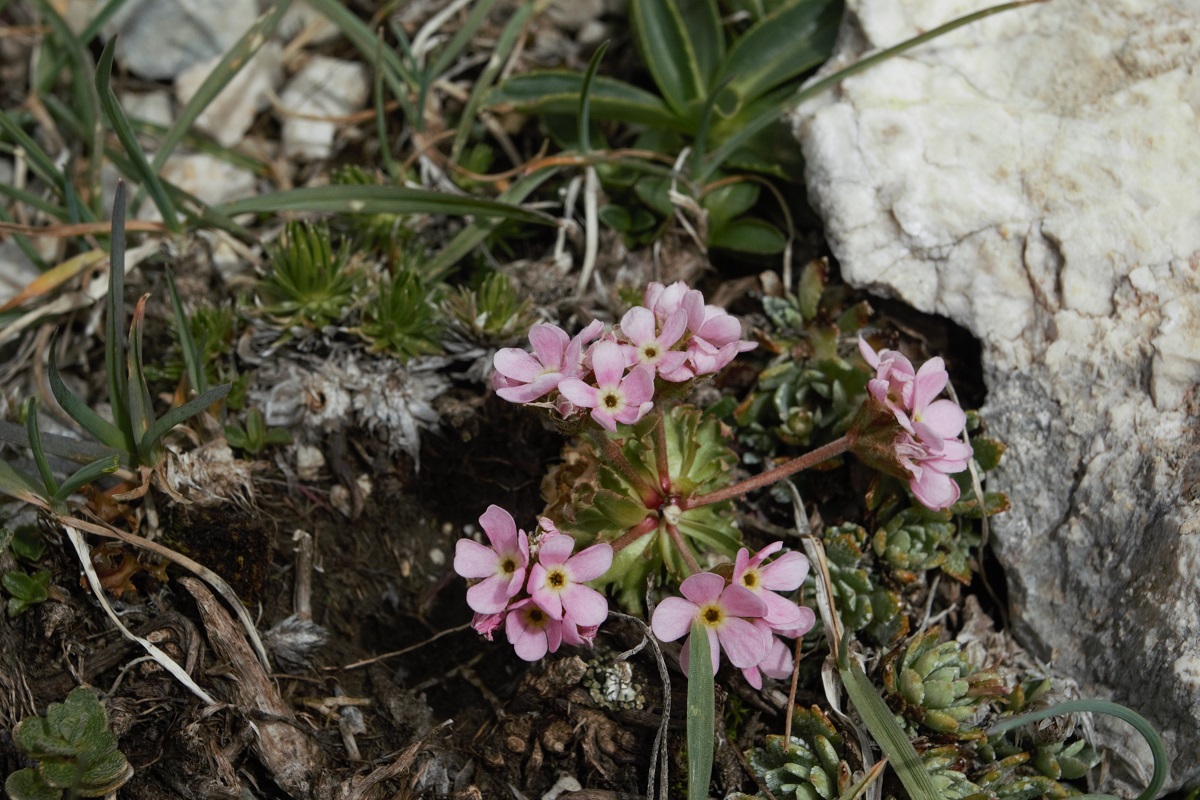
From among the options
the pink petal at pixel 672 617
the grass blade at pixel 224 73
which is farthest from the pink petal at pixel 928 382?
the grass blade at pixel 224 73

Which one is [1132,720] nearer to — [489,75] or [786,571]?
[786,571]

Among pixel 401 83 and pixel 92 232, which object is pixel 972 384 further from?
pixel 92 232

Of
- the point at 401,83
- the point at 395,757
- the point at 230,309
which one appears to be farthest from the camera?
the point at 401,83

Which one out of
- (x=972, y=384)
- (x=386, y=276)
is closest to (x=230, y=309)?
(x=386, y=276)

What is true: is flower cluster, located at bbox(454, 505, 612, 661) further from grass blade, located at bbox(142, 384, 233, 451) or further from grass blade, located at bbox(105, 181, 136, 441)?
grass blade, located at bbox(105, 181, 136, 441)

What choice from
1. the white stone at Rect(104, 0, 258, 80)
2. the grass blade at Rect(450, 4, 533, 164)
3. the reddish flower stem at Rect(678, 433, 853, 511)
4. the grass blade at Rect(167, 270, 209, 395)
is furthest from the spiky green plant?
the white stone at Rect(104, 0, 258, 80)

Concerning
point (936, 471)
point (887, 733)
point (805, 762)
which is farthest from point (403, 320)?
point (887, 733)

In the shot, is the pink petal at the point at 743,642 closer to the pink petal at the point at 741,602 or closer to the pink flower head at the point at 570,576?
the pink petal at the point at 741,602

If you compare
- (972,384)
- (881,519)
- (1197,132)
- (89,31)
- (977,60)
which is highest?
(89,31)
